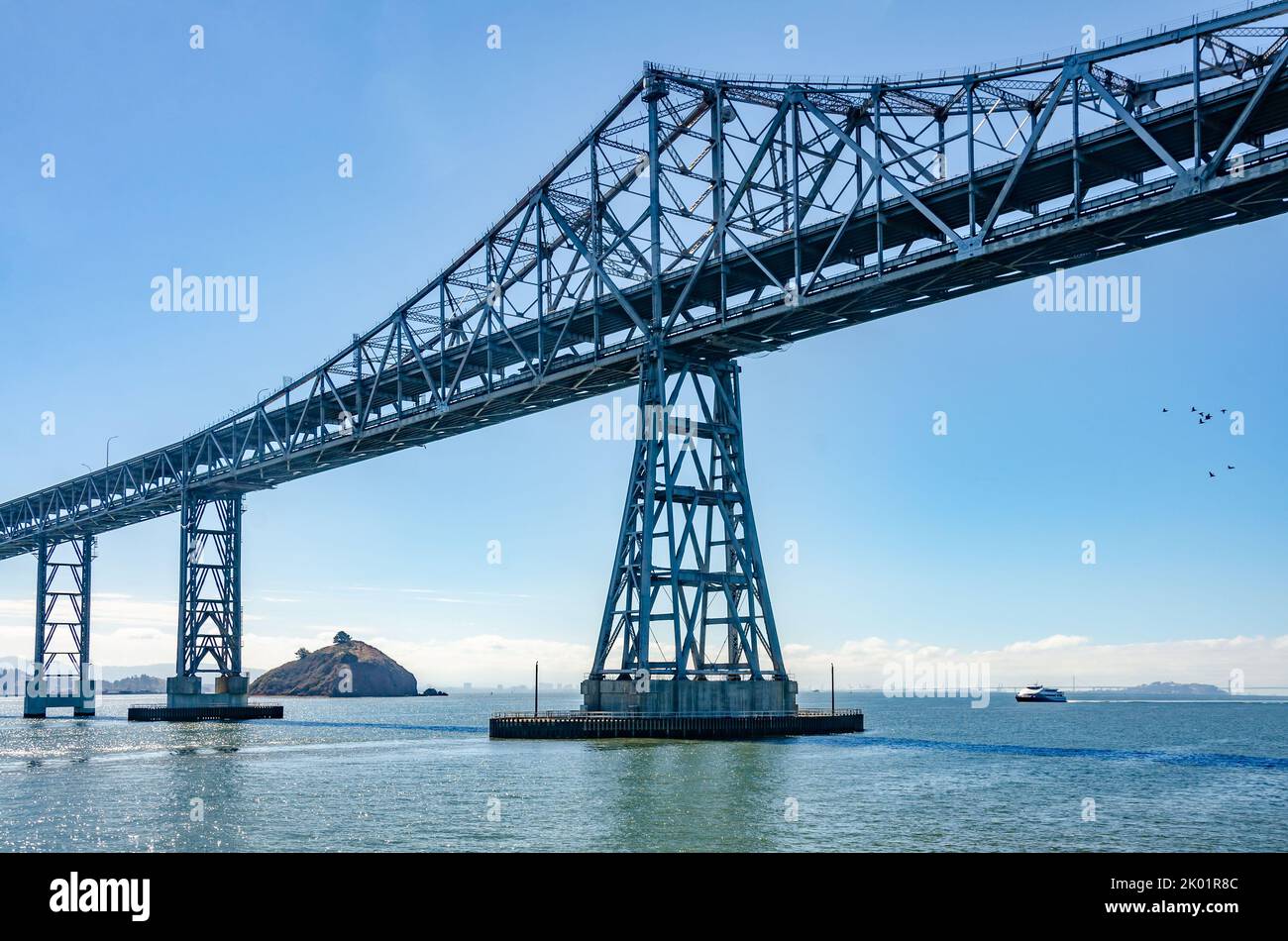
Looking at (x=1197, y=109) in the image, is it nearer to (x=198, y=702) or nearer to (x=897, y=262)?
(x=897, y=262)

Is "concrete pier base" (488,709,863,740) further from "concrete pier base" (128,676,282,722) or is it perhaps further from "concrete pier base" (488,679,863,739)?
"concrete pier base" (128,676,282,722)

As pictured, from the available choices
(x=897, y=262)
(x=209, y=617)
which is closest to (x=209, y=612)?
(x=209, y=617)

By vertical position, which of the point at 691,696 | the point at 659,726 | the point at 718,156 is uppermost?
the point at 718,156

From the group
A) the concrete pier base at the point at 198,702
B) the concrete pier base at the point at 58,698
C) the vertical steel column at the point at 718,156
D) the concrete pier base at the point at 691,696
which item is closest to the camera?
the concrete pier base at the point at 691,696

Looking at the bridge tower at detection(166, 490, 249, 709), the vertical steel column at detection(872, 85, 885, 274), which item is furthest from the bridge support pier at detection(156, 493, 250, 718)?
the vertical steel column at detection(872, 85, 885, 274)

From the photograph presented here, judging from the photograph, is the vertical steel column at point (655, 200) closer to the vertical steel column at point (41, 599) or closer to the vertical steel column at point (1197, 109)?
the vertical steel column at point (1197, 109)

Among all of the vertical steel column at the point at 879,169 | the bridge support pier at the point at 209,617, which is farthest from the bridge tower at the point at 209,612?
the vertical steel column at the point at 879,169

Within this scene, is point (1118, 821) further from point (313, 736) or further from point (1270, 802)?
point (313, 736)

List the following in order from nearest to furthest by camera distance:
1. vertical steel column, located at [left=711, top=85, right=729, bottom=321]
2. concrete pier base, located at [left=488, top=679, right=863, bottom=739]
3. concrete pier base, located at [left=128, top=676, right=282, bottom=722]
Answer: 1. concrete pier base, located at [left=488, top=679, right=863, bottom=739]
2. vertical steel column, located at [left=711, top=85, right=729, bottom=321]
3. concrete pier base, located at [left=128, top=676, right=282, bottom=722]

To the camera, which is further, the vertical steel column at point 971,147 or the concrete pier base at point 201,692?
the concrete pier base at point 201,692

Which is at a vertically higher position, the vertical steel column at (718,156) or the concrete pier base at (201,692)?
the vertical steel column at (718,156)

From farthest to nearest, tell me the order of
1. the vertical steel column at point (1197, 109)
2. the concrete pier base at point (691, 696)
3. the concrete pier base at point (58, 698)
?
the concrete pier base at point (58, 698) < the concrete pier base at point (691, 696) < the vertical steel column at point (1197, 109)
